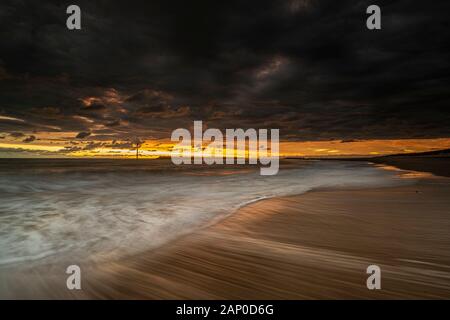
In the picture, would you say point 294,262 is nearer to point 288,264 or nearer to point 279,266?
point 288,264

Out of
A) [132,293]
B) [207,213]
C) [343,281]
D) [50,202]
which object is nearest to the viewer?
[132,293]

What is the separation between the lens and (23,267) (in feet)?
12.8

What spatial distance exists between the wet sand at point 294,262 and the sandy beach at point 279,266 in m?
0.01

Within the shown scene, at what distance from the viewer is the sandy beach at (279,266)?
312cm

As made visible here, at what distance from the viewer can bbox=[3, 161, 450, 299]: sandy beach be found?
312cm

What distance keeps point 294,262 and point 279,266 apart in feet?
1.00

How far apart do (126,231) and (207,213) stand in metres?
2.67

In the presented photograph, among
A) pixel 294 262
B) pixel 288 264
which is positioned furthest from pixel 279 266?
pixel 294 262

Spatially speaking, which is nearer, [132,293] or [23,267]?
[132,293]

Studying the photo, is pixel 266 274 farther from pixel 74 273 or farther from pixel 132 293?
pixel 74 273

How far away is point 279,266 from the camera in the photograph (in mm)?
3752

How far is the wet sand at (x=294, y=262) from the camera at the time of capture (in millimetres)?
3119

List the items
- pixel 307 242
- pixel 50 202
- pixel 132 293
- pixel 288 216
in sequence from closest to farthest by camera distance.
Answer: pixel 132 293 < pixel 307 242 < pixel 288 216 < pixel 50 202
